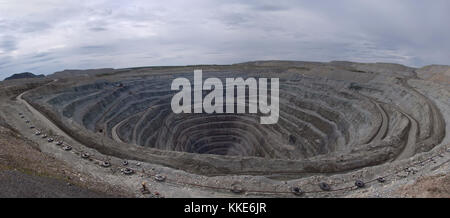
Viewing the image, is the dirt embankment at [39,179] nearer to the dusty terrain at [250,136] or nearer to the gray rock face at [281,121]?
the dusty terrain at [250,136]

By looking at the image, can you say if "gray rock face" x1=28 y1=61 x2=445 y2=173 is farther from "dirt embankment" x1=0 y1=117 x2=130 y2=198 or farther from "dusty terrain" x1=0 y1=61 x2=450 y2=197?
"dirt embankment" x1=0 y1=117 x2=130 y2=198

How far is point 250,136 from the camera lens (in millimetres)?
69812

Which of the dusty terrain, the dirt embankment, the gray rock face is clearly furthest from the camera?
the gray rock face

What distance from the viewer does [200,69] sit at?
94.2 metres

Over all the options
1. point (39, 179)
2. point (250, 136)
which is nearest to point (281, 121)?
point (250, 136)

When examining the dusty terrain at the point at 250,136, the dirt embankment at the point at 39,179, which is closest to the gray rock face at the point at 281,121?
the dusty terrain at the point at 250,136

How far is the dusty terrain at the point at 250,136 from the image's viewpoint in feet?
75.4

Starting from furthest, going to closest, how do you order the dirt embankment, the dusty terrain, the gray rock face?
the gray rock face → the dusty terrain → the dirt embankment

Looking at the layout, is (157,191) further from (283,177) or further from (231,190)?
(283,177)

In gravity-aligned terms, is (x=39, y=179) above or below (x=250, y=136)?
above

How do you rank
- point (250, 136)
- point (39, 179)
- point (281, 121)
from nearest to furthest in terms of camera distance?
point (39, 179)
point (281, 121)
point (250, 136)

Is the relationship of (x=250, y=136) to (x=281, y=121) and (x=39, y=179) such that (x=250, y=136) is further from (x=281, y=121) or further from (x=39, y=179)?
(x=39, y=179)

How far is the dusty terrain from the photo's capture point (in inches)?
904

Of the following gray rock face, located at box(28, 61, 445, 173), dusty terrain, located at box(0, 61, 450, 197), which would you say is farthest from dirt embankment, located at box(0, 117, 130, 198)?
gray rock face, located at box(28, 61, 445, 173)
